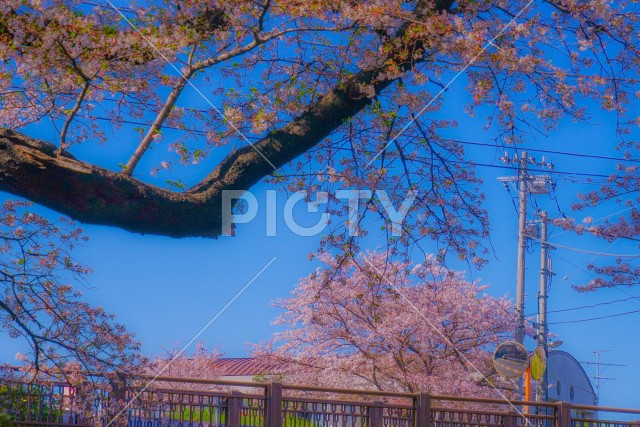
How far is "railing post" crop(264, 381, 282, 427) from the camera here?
8805 mm

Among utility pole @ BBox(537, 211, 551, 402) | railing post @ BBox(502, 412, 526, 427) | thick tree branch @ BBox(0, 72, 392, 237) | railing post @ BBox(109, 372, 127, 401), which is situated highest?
utility pole @ BBox(537, 211, 551, 402)

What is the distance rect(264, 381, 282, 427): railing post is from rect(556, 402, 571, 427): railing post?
4.93 metres

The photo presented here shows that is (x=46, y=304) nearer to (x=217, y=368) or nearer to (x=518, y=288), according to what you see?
(x=518, y=288)

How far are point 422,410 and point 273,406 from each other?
2.22 meters

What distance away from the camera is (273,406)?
29.1 feet

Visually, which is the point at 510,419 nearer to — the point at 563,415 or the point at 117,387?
the point at 563,415

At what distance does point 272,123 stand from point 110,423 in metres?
2.49

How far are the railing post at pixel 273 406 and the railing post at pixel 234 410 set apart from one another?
358mm

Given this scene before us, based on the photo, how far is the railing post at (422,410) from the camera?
998 cm

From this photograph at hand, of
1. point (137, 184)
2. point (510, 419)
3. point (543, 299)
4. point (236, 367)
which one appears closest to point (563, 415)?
point (510, 419)

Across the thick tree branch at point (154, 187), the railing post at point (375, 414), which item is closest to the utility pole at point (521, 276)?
the railing post at point (375, 414)

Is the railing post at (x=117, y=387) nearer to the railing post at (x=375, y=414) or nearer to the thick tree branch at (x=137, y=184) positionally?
the thick tree branch at (x=137, y=184)

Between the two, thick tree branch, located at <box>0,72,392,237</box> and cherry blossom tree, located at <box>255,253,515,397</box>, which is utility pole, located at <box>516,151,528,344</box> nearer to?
cherry blossom tree, located at <box>255,253,515,397</box>

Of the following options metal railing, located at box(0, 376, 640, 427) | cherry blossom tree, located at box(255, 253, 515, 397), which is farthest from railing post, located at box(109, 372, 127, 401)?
cherry blossom tree, located at box(255, 253, 515, 397)
